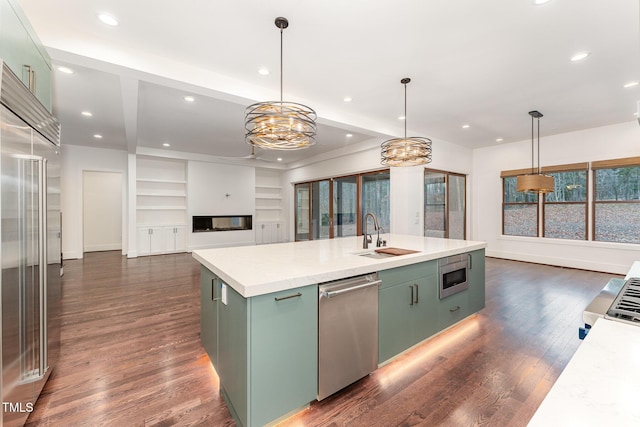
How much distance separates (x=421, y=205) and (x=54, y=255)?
5.98 metres

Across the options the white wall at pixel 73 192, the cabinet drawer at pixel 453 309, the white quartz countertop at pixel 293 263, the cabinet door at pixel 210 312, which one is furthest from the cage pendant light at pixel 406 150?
the white wall at pixel 73 192

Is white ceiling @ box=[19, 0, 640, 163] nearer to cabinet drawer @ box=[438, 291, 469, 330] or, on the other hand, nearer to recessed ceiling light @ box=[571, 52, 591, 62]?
recessed ceiling light @ box=[571, 52, 591, 62]

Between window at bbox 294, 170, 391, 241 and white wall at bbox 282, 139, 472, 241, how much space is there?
13.3 inches

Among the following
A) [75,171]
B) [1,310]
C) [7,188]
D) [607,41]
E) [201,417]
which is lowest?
[201,417]

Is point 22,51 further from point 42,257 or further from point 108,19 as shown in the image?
point 42,257

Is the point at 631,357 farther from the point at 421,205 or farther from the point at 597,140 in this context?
the point at 597,140

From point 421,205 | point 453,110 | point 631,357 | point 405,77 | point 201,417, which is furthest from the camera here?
point 421,205

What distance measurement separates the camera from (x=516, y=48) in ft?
9.47

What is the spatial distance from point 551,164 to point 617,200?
1325 millimetres

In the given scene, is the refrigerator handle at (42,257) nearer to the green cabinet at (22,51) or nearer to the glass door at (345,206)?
the green cabinet at (22,51)

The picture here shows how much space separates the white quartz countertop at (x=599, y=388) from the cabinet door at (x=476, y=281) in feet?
7.48

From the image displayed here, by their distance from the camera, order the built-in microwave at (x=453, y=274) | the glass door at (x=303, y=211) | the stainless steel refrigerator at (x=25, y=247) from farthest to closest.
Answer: the glass door at (x=303, y=211)
the built-in microwave at (x=453, y=274)
the stainless steel refrigerator at (x=25, y=247)

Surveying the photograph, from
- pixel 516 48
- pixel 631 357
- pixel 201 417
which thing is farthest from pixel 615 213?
pixel 201 417

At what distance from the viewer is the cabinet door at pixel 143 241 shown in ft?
24.7
